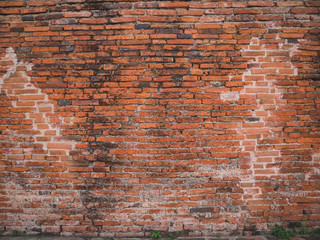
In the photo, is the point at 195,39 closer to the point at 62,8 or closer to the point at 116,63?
the point at 116,63

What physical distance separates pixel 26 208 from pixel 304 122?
4.34m

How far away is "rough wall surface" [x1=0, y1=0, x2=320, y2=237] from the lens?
7.62ft

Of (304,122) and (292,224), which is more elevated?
(304,122)

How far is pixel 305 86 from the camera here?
7.72 feet

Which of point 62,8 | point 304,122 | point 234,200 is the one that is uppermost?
point 62,8

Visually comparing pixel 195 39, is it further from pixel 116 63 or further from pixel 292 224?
pixel 292 224

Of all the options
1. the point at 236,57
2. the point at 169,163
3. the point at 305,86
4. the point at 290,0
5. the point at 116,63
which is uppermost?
the point at 290,0

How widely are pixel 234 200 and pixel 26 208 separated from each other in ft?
10.2

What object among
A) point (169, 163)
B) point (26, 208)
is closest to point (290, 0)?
point (169, 163)

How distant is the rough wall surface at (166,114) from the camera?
232cm

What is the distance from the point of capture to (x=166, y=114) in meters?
2.33

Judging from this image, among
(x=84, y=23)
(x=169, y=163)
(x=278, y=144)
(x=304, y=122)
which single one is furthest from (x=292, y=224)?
(x=84, y=23)

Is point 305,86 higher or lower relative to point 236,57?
lower

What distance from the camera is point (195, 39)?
2324mm
